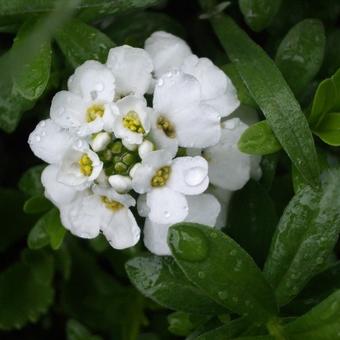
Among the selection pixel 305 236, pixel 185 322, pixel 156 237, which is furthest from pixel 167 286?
pixel 305 236

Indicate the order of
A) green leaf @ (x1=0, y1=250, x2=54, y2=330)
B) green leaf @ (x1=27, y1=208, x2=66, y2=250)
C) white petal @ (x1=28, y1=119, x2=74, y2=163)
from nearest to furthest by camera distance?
white petal @ (x1=28, y1=119, x2=74, y2=163) < green leaf @ (x1=27, y1=208, x2=66, y2=250) < green leaf @ (x1=0, y1=250, x2=54, y2=330)

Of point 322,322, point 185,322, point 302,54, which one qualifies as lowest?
point 185,322

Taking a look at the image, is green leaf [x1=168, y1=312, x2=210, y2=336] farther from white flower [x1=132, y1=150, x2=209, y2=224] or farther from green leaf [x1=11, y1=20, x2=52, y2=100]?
green leaf [x1=11, y1=20, x2=52, y2=100]

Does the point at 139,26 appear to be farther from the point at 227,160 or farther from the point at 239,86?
the point at 227,160

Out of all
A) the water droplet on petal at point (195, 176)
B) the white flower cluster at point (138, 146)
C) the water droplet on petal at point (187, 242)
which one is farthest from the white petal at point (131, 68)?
the water droplet on petal at point (187, 242)

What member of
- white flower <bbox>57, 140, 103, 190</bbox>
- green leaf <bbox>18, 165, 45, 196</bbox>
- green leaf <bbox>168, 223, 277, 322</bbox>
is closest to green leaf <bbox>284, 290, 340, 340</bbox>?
green leaf <bbox>168, 223, 277, 322</bbox>

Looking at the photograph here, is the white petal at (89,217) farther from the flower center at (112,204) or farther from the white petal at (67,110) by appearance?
the white petal at (67,110)

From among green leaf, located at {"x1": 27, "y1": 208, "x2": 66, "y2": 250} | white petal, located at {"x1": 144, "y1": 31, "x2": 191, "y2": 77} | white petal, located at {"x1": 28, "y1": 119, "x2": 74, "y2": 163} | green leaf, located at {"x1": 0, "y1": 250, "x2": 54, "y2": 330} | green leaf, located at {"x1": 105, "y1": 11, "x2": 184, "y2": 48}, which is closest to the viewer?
white petal, located at {"x1": 28, "y1": 119, "x2": 74, "y2": 163}
